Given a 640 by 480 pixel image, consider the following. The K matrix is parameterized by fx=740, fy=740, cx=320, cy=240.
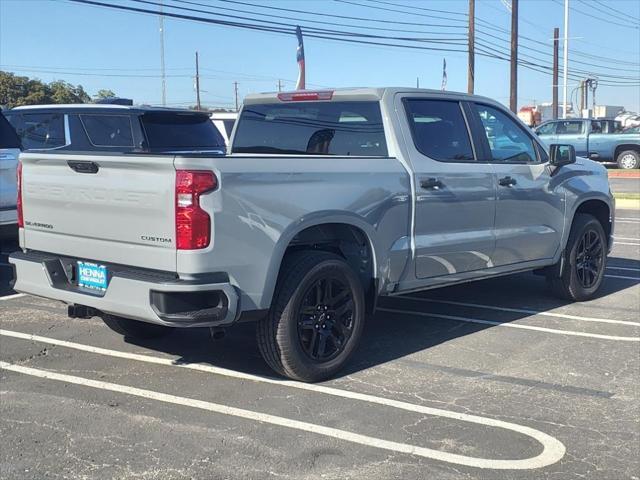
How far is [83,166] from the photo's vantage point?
4699mm

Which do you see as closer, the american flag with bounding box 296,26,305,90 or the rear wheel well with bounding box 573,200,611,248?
the rear wheel well with bounding box 573,200,611,248

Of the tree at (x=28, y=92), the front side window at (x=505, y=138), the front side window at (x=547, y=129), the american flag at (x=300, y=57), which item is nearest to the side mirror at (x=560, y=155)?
the front side window at (x=505, y=138)

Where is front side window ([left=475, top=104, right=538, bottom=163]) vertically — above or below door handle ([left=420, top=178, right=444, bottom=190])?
above

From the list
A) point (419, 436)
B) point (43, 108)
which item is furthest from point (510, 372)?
point (43, 108)

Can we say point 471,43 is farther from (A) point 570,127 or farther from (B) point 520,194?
(B) point 520,194

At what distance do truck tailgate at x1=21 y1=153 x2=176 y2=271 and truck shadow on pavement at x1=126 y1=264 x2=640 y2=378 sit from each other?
1.27 m

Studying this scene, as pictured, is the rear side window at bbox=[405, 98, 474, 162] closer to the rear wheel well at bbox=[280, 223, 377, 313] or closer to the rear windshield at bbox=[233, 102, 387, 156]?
the rear windshield at bbox=[233, 102, 387, 156]

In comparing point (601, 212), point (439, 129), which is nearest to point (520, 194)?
point (439, 129)

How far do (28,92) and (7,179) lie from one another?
41.5 metres

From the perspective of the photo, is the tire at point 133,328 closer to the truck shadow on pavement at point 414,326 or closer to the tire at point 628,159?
the truck shadow on pavement at point 414,326

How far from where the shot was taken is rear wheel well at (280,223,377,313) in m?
5.07

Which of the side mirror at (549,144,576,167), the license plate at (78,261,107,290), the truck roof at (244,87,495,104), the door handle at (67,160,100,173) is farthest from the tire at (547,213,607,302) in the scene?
the door handle at (67,160,100,173)

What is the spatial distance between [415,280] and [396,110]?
51.8 inches

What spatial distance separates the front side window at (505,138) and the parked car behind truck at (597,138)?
20766 mm
